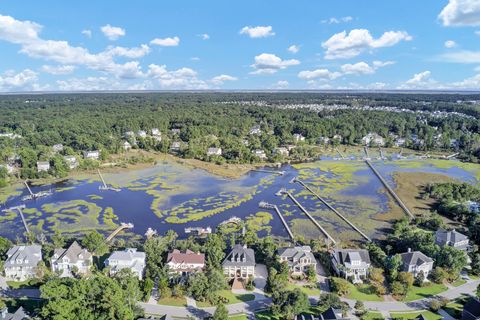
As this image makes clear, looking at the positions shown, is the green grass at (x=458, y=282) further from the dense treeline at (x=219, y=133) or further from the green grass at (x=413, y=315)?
the dense treeline at (x=219, y=133)

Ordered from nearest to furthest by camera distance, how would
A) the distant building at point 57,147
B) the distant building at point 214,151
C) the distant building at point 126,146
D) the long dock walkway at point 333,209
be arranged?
1. the long dock walkway at point 333,209
2. the distant building at point 57,147
3. the distant building at point 214,151
4. the distant building at point 126,146

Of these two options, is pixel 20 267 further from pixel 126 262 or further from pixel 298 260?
pixel 298 260

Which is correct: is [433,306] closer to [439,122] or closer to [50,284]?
[50,284]

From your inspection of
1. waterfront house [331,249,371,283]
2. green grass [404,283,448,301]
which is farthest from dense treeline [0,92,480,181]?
green grass [404,283,448,301]

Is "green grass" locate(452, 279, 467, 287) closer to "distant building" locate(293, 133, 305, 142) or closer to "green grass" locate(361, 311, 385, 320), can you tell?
"green grass" locate(361, 311, 385, 320)

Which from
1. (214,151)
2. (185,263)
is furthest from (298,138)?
→ (185,263)

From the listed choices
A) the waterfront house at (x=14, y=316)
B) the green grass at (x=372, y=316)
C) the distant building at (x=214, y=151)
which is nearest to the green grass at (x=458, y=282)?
the green grass at (x=372, y=316)

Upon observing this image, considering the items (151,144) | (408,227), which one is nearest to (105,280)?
(408,227)
